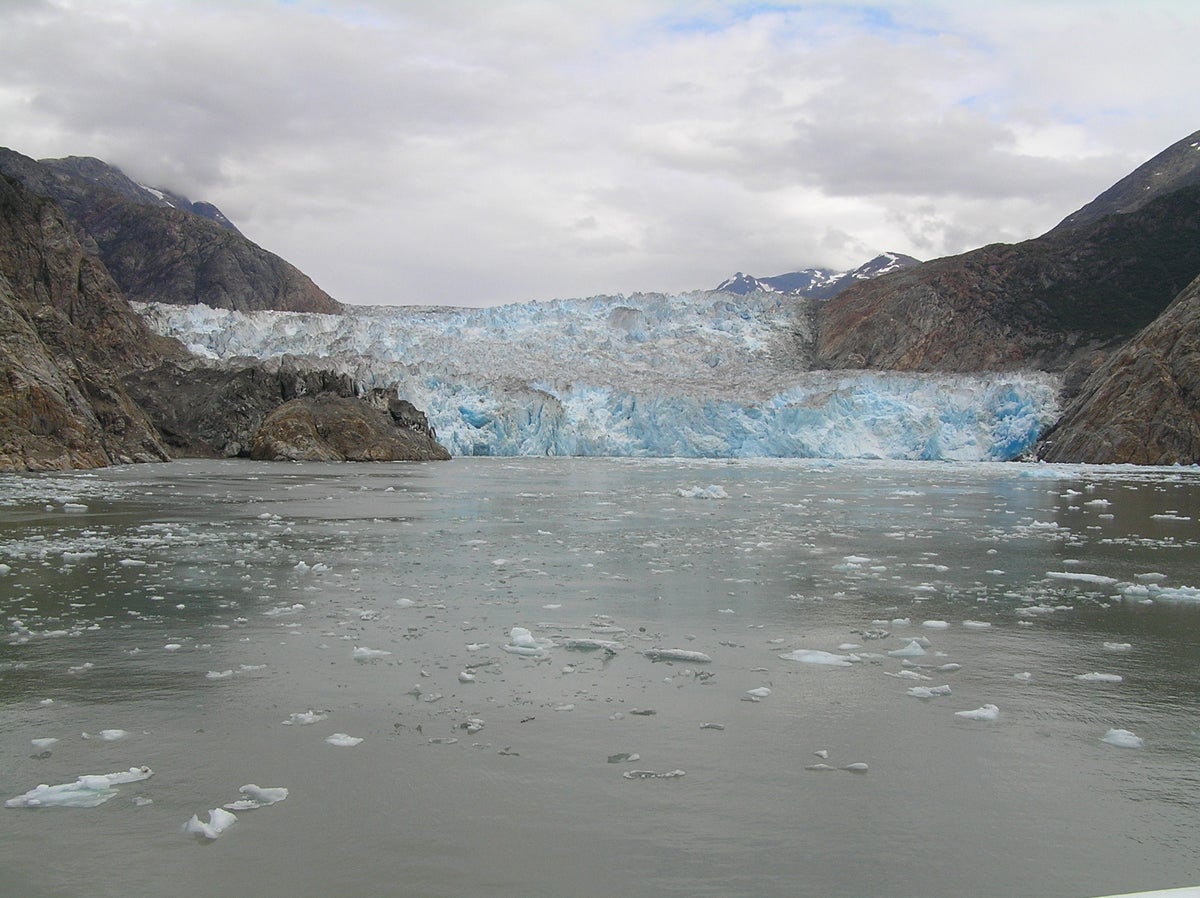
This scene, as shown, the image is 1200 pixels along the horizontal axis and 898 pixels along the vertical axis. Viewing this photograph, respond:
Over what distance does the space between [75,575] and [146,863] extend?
4.76 meters

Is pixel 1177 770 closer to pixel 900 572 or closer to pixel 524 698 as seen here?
pixel 524 698

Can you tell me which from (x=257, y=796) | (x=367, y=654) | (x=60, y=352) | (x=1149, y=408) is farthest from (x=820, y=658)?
(x=1149, y=408)

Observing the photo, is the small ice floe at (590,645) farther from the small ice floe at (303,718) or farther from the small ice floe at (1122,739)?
the small ice floe at (1122,739)

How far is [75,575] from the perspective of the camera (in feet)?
21.4

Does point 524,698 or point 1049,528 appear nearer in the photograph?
point 524,698

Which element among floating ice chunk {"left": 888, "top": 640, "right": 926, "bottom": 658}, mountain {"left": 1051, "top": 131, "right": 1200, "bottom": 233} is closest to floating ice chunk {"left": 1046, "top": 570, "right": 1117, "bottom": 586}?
floating ice chunk {"left": 888, "top": 640, "right": 926, "bottom": 658}

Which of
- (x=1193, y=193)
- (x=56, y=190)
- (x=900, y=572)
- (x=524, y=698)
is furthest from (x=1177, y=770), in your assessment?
(x=56, y=190)

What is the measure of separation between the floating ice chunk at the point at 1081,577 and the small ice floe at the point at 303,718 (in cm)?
554

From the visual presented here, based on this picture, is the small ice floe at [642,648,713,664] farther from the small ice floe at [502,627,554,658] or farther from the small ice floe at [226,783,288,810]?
the small ice floe at [226,783,288,810]

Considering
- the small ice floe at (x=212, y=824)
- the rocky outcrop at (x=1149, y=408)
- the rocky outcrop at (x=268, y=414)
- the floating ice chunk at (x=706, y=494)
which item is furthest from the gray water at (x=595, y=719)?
the rocky outcrop at (x=1149, y=408)

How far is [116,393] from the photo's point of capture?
21.8m

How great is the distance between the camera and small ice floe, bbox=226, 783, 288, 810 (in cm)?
280

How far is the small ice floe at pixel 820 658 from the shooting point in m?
4.53

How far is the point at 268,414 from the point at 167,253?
Result: 123 ft
